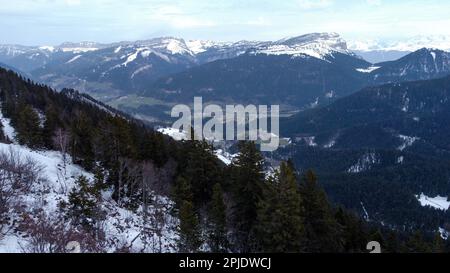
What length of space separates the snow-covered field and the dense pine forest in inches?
33.5

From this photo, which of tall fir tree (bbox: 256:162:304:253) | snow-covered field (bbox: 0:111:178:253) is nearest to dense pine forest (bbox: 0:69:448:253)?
tall fir tree (bbox: 256:162:304:253)

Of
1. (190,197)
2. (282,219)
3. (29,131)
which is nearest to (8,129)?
(29,131)

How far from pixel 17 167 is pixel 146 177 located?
19.1 metres

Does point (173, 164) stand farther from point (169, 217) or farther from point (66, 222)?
point (66, 222)

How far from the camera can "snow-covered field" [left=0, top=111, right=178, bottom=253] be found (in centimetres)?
4642

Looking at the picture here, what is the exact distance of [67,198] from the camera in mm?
56031

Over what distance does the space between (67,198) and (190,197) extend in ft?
54.9

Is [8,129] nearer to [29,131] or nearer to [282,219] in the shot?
[29,131]

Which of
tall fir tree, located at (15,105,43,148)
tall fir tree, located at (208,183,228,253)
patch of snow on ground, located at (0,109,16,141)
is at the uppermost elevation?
tall fir tree, located at (15,105,43,148)

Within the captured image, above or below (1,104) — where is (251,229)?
below

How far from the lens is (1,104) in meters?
125

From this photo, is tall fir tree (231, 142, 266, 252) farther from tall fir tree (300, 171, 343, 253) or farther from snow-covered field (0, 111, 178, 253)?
snow-covered field (0, 111, 178, 253)

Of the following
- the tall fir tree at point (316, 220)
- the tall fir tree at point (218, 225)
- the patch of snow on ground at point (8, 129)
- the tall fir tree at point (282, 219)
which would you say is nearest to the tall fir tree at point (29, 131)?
the patch of snow on ground at point (8, 129)
